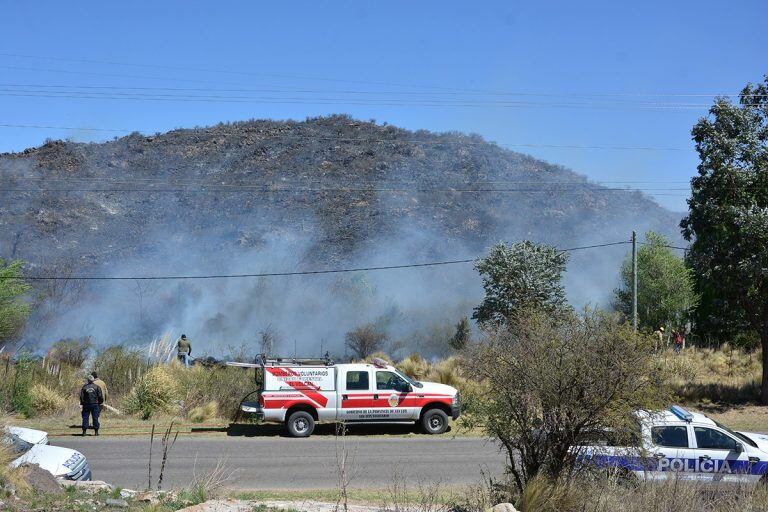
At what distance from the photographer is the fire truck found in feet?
63.6

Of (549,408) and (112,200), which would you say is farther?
(112,200)

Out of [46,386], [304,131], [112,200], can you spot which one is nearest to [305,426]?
[46,386]

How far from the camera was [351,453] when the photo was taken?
56.3ft

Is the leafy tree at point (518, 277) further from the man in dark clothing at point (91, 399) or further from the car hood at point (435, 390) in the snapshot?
the man in dark clothing at point (91, 399)

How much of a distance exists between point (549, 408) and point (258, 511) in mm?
3520

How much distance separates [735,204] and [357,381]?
498 inches

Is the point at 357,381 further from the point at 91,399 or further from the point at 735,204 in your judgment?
the point at 735,204

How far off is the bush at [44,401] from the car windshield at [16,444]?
10668mm

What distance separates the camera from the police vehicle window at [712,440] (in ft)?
39.3

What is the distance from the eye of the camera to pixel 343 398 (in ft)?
63.9

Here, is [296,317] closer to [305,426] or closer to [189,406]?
[189,406]

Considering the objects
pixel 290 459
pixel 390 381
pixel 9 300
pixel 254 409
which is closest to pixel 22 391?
pixel 9 300

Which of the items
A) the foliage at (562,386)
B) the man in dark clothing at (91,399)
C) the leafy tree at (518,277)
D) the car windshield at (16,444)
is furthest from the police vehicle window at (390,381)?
the foliage at (562,386)

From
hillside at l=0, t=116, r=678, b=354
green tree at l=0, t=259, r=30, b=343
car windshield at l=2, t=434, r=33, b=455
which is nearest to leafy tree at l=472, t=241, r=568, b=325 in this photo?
green tree at l=0, t=259, r=30, b=343
